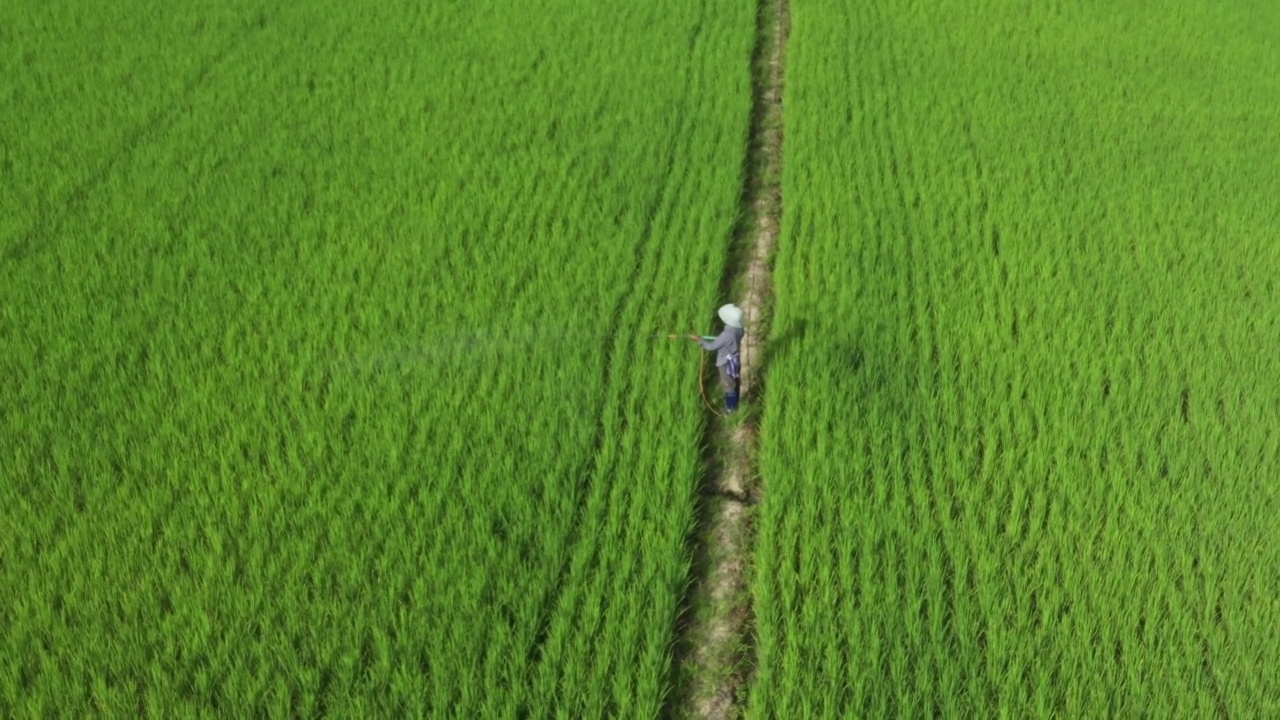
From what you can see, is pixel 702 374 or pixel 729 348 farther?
pixel 702 374

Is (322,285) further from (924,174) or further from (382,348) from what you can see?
(924,174)

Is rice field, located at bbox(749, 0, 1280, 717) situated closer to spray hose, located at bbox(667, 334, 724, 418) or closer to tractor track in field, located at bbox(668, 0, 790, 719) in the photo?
tractor track in field, located at bbox(668, 0, 790, 719)

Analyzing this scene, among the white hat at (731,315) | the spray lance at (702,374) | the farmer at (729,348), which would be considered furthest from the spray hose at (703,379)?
the white hat at (731,315)

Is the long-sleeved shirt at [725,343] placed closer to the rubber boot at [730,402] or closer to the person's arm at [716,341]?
the person's arm at [716,341]

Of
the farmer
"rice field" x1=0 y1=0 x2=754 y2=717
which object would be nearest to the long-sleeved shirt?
the farmer

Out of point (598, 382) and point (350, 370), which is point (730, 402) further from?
point (350, 370)

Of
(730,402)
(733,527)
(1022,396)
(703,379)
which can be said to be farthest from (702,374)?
(1022,396)
